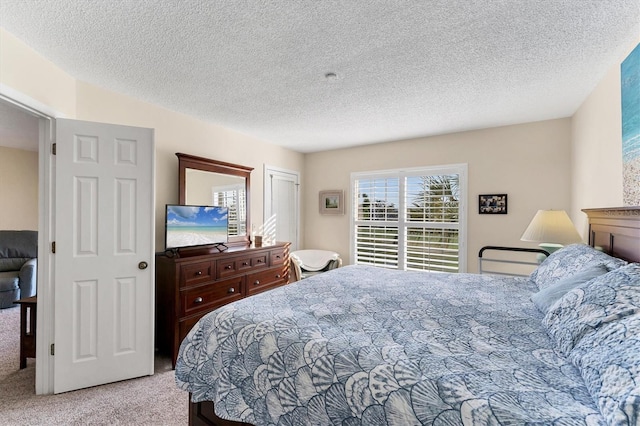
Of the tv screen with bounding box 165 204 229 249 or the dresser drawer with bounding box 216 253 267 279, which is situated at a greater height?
the tv screen with bounding box 165 204 229 249

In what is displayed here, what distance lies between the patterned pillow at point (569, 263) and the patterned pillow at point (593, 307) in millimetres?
383

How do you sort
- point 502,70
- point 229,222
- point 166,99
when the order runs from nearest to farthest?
point 502,70 < point 166,99 < point 229,222

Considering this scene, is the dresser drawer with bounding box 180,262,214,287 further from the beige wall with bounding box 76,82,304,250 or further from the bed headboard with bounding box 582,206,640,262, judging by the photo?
the bed headboard with bounding box 582,206,640,262

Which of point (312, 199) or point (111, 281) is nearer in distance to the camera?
point (111, 281)

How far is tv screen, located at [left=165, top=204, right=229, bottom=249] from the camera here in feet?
9.85

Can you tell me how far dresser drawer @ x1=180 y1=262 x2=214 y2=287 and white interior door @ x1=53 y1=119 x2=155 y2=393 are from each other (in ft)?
0.92

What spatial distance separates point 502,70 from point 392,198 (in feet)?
8.06

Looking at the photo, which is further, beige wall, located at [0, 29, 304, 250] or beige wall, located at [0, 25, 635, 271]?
beige wall, located at [0, 25, 635, 271]

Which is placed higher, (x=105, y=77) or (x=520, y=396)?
(x=105, y=77)

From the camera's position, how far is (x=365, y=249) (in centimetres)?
480

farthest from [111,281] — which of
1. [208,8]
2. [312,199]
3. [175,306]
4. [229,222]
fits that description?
[312,199]

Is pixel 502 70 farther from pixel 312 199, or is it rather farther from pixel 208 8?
pixel 312 199

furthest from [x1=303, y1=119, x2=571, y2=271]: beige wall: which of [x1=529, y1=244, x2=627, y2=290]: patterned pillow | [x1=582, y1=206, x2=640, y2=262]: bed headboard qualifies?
[x1=529, y1=244, x2=627, y2=290]: patterned pillow

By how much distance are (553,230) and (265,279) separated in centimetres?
307
